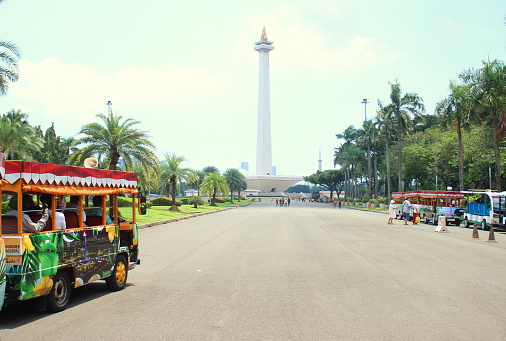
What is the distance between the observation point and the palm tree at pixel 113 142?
31.0m

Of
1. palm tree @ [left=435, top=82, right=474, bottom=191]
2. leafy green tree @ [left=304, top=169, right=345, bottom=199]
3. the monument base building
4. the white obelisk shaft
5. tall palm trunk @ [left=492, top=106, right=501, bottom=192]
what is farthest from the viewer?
the monument base building

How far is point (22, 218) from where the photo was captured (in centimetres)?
695

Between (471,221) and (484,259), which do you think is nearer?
(484,259)

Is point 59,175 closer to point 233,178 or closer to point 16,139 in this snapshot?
point 16,139

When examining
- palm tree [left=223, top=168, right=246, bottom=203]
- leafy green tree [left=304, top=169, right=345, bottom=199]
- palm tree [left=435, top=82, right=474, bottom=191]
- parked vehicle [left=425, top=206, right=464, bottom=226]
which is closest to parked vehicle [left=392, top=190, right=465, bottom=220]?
parked vehicle [left=425, top=206, right=464, bottom=226]

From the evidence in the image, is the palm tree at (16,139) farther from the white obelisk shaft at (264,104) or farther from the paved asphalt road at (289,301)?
the white obelisk shaft at (264,104)

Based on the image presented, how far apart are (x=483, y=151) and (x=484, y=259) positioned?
35354 mm

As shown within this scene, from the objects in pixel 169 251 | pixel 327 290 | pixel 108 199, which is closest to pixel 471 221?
pixel 169 251

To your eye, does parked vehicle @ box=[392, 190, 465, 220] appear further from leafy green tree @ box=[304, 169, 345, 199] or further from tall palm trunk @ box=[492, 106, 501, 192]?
leafy green tree @ box=[304, 169, 345, 199]

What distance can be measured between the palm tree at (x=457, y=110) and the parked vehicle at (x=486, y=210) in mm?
14606

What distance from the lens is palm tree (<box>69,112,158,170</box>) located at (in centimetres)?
3098

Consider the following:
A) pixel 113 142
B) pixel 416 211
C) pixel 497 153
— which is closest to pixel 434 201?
pixel 416 211

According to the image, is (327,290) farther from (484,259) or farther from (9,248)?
(484,259)

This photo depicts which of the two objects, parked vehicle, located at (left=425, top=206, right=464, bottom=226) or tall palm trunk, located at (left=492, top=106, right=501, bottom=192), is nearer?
parked vehicle, located at (left=425, top=206, right=464, bottom=226)
